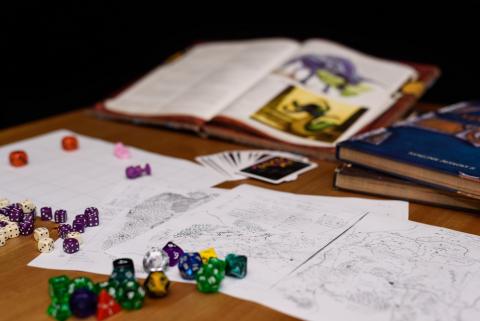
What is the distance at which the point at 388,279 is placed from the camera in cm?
80

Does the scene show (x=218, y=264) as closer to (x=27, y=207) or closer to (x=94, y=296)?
(x=94, y=296)

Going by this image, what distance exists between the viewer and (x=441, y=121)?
1.23 metres

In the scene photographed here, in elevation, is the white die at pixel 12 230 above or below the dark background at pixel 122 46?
below

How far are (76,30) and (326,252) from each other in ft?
4.86

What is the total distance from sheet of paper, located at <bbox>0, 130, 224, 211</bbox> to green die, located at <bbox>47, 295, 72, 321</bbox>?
0.96 feet

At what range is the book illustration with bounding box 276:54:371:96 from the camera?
1.47 m

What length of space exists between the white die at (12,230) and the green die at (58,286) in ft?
0.66

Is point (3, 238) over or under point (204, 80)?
under

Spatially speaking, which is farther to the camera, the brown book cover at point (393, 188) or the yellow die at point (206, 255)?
the brown book cover at point (393, 188)

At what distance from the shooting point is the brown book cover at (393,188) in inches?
39.6

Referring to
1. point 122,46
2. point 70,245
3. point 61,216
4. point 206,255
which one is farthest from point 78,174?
point 122,46

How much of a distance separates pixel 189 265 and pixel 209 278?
→ 0.15 ft

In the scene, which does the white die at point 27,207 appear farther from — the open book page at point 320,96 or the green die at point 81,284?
the open book page at point 320,96

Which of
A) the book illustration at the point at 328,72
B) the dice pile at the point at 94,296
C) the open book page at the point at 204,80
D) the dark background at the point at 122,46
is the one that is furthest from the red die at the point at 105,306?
the dark background at the point at 122,46
